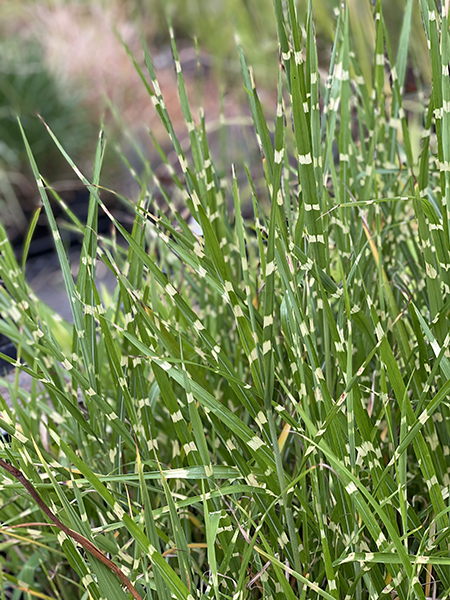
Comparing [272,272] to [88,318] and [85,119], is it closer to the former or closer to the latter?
[88,318]

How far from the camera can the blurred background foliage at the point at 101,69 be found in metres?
2.70

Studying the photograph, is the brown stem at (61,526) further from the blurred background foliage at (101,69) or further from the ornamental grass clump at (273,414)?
the blurred background foliage at (101,69)

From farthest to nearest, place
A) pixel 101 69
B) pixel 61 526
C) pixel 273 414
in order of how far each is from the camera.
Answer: pixel 101 69 → pixel 273 414 → pixel 61 526

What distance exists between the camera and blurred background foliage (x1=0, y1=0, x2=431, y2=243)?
270 centimetres

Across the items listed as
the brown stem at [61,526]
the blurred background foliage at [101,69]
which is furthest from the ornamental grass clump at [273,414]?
the blurred background foliage at [101,69]

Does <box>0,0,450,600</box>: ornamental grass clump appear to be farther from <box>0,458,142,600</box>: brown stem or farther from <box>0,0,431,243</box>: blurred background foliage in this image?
<box>0,0,431,243</box>: blurred background foliage

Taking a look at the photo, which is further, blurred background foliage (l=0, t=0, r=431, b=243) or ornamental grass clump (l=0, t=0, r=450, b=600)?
blurred background foliage (l=0, t=0, r=431, b=243)

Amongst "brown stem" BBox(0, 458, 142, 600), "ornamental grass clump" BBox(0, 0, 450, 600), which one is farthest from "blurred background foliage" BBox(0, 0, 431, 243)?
"brown stem" BBox(0, 458, 142, 600)

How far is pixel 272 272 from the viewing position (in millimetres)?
366

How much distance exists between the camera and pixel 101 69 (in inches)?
145

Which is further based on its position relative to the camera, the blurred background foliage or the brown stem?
the blurred background foliage

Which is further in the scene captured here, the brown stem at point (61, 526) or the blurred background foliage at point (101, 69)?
the blurred background foliage at point (101, 69)

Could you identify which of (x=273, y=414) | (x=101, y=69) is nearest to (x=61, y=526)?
(x=273, y=414)

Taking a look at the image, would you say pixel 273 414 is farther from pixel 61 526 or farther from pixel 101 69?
pixel 101 69
